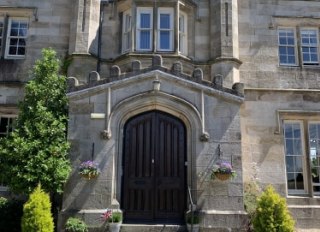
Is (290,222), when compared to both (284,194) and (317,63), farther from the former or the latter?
(317,63)

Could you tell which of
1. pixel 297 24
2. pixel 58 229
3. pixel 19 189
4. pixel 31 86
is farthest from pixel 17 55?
pixel 297 24

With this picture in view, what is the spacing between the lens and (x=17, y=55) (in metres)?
15.3

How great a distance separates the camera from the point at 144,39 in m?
14.7

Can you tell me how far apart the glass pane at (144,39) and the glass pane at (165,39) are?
0.47m

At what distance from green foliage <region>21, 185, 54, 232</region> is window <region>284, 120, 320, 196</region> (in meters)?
8.21

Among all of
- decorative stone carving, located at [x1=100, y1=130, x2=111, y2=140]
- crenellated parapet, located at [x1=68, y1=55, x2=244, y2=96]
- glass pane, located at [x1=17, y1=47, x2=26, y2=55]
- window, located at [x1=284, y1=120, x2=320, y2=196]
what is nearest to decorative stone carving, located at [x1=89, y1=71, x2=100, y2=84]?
crenellated parapet, located at [x1=68, y1=55, x2=244, y2=96]

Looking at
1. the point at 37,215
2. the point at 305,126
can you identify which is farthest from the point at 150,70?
the point at 305,126

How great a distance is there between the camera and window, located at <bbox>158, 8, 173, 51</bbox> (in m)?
14.7

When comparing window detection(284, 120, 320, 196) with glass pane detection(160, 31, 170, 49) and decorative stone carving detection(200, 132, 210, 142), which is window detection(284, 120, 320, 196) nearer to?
decorative stone carving detection(200, 132, 210, 142)

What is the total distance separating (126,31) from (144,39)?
878 mm

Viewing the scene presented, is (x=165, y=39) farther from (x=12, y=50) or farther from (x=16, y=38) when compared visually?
(x=12, y=50)

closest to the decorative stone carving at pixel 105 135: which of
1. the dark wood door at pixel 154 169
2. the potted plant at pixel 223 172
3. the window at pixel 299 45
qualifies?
the dark wood door at pixel 154 169

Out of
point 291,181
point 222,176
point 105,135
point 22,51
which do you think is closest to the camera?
point 222,176

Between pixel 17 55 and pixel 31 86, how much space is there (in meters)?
3.41
